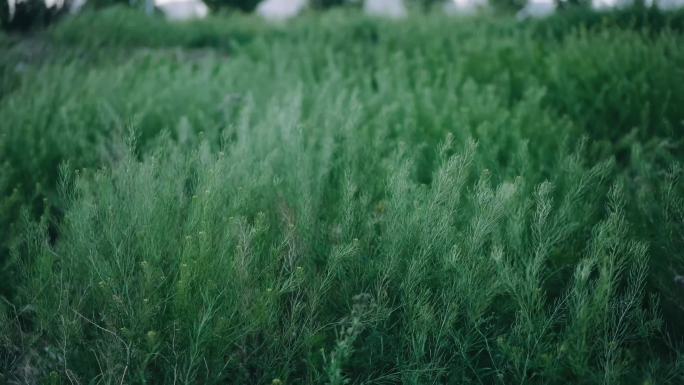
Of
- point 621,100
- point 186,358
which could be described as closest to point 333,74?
point 621,100

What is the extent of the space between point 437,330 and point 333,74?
286 cm

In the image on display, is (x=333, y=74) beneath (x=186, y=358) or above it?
above

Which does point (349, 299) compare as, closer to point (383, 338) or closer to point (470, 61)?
point (383, 338)

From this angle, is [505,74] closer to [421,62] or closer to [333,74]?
[421,62]

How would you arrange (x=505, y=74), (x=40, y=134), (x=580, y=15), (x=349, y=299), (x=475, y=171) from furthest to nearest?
(x=580, y=15)
(x=505, y=74)
(x=40, y=134)
(x=475, y=171)
(x=349, y=299)

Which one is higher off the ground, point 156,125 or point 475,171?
point 156,125

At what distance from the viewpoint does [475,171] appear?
266 centimetres

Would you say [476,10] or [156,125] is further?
[476,10]

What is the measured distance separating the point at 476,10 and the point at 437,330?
7.82 meters

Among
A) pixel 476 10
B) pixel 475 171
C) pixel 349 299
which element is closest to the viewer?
pixel 349 299

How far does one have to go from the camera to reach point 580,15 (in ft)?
21.5

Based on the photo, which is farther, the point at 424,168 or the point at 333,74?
the point at 333,74

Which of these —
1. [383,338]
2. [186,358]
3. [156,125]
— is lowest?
[383,338]

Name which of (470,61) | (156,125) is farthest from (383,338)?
(470,61)
